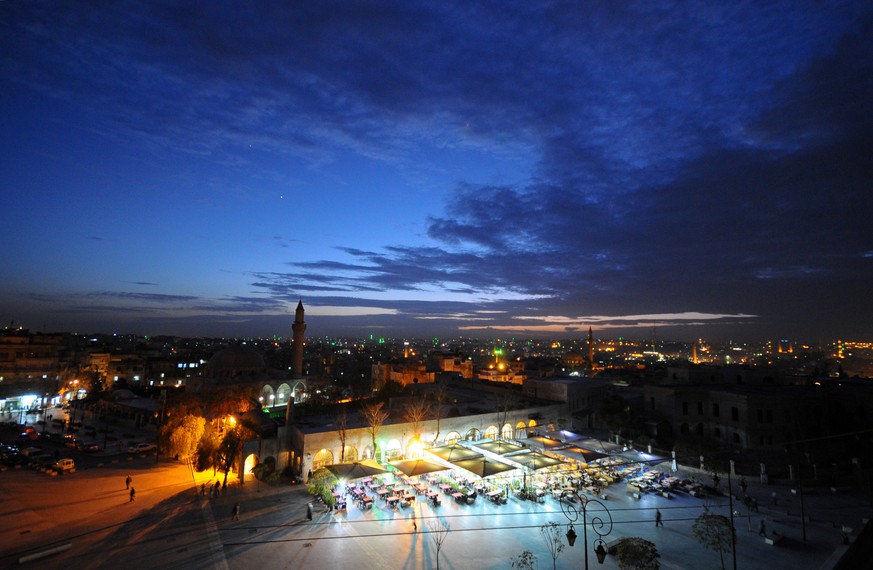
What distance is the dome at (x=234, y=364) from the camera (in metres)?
55.8

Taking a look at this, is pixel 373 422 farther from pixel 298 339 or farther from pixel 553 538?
pixel 298 339

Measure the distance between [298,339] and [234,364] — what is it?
374 inches

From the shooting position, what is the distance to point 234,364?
185 ft

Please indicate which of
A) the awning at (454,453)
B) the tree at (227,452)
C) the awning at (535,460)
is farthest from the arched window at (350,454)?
the awning at (535,460)

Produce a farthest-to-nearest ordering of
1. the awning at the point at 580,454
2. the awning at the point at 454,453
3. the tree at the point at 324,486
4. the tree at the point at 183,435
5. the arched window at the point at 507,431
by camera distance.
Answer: the arched window at the point at 507,431 → the tree at the point at 183,435 → the awning at the point at 454,453 → the awning at the point at 580,454 → the tree at the point at 324,486

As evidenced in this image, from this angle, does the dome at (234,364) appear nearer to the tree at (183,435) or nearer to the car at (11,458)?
A: the tree at (183,435)

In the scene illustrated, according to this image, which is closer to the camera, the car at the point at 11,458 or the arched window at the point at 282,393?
the car at the point at 11,458

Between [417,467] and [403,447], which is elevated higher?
[417,467]

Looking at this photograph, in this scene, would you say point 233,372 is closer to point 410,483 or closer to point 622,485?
point 410,483

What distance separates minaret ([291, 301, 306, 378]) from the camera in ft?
204

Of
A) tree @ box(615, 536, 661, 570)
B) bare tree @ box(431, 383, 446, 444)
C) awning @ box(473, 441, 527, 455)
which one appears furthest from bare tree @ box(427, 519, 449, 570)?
bare tree @ box(431, 383, 446, 444)

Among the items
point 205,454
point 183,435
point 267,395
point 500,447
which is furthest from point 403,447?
point 267,395

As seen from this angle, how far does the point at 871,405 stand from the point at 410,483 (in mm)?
42535

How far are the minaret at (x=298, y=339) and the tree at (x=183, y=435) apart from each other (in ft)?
91.8
